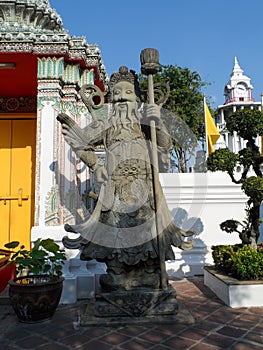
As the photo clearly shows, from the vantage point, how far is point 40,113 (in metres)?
5.17

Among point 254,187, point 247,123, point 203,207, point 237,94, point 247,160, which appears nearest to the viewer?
point 254,187

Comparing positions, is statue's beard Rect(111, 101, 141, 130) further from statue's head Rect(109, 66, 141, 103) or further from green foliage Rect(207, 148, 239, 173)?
green foliage Rect(207, 148, 239, 173)

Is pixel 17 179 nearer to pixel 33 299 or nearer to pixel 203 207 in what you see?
pixel 33 299

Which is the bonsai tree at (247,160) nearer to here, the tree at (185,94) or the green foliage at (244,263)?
the green foliage at (244,263)

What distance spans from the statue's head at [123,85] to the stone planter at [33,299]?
233 centimetres

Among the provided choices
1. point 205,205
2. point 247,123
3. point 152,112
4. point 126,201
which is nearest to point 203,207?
point 205,205

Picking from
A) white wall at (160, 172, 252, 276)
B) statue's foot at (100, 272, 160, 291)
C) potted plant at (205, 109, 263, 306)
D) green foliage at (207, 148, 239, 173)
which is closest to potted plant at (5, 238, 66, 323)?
statue's foot at (100, 272, 160, 291)

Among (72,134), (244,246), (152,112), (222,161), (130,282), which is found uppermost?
(152,112)

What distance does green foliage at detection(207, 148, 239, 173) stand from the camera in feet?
13.8

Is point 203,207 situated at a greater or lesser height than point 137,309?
greater

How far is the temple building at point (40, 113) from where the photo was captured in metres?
4.99

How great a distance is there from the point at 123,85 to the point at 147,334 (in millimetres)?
2814

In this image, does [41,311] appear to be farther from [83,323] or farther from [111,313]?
[111,313]

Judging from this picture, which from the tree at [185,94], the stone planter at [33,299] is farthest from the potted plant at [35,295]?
the tree at [185,94]
